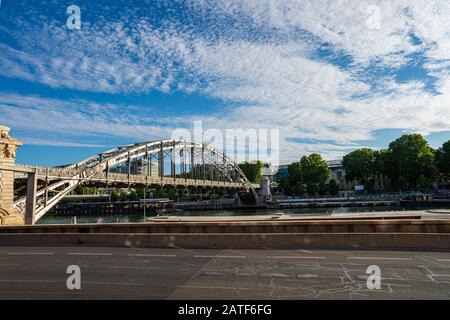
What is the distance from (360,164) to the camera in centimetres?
12594

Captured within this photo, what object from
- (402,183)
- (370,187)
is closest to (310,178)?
(370,187)

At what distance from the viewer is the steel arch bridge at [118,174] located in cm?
3988

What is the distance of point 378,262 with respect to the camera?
11.9 meters

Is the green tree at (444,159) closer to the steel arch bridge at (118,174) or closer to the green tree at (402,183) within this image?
the green tree at (402,183)

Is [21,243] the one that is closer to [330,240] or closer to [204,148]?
[330,240]

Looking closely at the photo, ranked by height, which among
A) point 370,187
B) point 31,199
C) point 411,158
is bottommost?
point 370,187

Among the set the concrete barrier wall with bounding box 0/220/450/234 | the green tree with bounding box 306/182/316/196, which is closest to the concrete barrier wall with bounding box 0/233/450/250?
the concrete barrier wall with bounding box 0/220/450/234

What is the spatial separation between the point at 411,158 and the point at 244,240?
113 m

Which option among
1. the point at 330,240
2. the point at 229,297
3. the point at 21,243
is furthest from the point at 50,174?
the point at 229,297

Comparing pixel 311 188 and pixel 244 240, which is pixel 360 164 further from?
pixel 244 240

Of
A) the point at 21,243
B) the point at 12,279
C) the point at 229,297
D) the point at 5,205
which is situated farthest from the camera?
the point at 5,205

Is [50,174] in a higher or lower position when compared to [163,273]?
higher

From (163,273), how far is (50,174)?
37.4 meters

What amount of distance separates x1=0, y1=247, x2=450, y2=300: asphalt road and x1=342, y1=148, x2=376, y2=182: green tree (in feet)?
397
